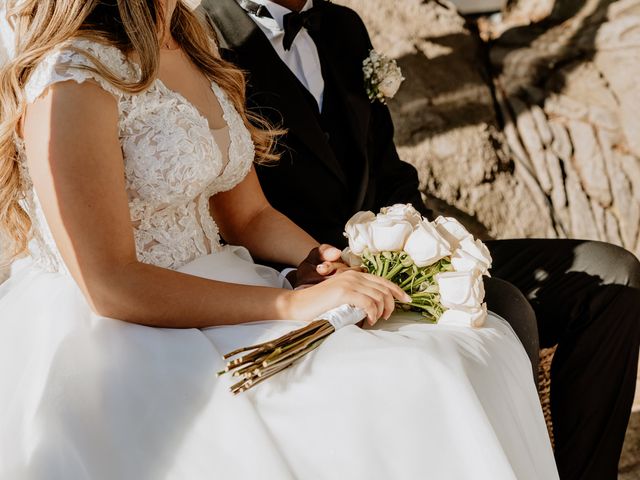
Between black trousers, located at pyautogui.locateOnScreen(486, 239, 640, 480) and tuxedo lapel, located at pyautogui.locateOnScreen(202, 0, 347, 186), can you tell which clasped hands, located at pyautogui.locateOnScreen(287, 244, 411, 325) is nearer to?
black trousers, located at pyautogui.locateOnScreen(486, 239, 640, 480)

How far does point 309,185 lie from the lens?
2336mm

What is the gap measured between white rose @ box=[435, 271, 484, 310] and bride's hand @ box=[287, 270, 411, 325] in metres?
0.09

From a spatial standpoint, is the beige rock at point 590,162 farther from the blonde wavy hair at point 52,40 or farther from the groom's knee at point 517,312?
the blonde wavy hair at point 52,40

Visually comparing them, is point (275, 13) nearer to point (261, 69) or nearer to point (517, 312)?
point (261, 69)

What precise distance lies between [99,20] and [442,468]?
1118 millimetres

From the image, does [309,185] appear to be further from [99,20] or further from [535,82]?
[535,82]

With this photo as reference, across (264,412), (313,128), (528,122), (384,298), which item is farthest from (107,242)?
(528,122)

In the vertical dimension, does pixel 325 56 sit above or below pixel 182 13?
below

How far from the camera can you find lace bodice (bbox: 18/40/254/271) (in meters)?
1.49

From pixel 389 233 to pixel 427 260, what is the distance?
0.31ft

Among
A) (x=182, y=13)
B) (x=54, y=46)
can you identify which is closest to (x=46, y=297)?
(x=54, y=46)

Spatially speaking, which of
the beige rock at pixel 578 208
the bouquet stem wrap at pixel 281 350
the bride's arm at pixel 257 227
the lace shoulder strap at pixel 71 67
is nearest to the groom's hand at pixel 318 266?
the bride's arm at pixel 257 227

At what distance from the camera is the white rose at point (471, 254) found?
1551 mm

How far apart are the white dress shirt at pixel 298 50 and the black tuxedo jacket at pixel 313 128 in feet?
0.14
